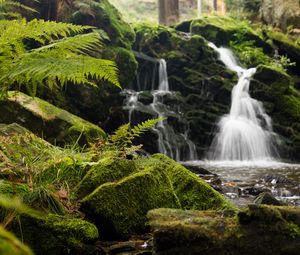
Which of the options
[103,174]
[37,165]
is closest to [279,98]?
[103,174]

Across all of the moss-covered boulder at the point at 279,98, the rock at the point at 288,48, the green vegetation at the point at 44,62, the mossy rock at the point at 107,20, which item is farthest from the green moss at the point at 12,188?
the rock at the point at 288,48

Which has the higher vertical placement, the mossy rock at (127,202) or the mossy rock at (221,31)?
the mossy rock at (221,31)

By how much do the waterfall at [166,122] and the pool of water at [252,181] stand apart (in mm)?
1692

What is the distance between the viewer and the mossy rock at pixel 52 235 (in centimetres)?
252

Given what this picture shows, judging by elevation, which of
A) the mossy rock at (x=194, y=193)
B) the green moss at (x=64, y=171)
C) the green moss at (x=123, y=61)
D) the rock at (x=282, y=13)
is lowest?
the mossy rock at (x=194, y=193)

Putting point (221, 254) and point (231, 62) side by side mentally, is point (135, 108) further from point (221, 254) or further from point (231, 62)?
point (221, 254)

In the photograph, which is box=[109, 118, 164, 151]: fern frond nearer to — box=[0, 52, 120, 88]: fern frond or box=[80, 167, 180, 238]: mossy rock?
box=[80, 167, 180, 238]: mossy rock

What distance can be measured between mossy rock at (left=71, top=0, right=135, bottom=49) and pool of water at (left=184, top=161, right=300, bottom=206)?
5366 mm

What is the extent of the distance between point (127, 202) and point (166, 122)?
9214 millimetres

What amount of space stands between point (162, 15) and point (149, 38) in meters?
5.66

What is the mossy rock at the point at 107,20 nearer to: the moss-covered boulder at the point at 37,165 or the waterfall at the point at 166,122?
the waterfall at the point at 166,122

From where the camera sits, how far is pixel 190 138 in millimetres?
12586

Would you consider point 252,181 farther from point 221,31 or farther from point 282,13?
point 282,13

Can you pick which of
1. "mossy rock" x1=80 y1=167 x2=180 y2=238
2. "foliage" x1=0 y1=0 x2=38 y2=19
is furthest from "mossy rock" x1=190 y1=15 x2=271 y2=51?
"mossy rock" x1=80 y1=167 x2=180 y2=238
